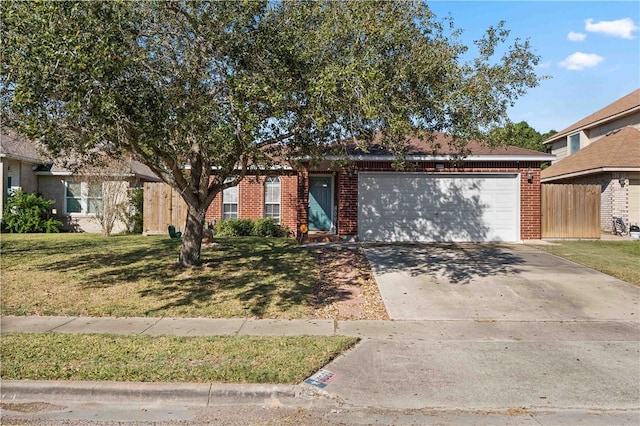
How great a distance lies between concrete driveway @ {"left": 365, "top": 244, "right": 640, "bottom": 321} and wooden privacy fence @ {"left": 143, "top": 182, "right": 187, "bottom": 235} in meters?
8.66

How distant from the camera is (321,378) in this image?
5.24 m

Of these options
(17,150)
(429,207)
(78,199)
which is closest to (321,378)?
(429,207)

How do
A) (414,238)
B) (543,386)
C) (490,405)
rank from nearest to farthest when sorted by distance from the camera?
(490,405) → (543,386) → (414,238)

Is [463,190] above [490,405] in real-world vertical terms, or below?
above

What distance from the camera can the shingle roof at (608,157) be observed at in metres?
18.2

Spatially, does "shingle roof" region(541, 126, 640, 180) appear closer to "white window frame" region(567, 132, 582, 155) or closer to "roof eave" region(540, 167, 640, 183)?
A: "roof eave" region(540, 167, 640, 183)

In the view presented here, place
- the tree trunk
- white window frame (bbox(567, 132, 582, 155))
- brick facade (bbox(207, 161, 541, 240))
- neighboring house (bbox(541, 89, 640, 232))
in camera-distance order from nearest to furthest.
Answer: the tree trunk → brick facade (bbox(207, 161, 541, 240)) → neighboring house (bbox(541, 89, 640, 232)) → white window frame (bbox(567, 132, 582, 155))

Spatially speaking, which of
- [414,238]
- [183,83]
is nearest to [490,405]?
[183,83]

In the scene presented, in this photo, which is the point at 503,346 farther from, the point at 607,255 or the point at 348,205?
the point at 348,205

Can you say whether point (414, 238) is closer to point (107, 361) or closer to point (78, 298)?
point (78, 298)

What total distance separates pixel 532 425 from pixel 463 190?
12.4 m

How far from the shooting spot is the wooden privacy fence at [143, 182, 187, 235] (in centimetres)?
1805

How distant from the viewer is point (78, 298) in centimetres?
875

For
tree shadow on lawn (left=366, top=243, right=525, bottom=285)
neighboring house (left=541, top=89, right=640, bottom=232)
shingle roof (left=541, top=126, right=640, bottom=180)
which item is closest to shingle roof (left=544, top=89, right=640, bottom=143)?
neighboring house (left=541, top=89, right=640, bottom=232)
